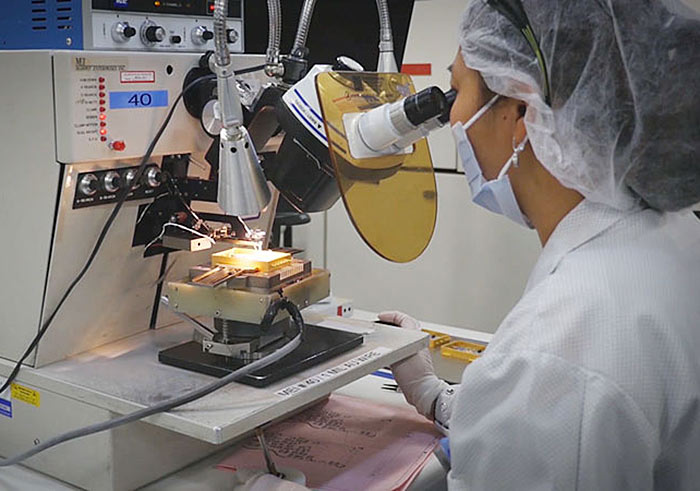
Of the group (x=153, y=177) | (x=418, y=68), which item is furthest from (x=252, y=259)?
(x=418, y=68)

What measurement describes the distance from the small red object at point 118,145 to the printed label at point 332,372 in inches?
18.7

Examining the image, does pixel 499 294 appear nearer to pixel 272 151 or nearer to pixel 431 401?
pixel 431 401

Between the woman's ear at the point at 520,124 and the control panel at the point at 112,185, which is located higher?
the woman's ear at the point at 520,124

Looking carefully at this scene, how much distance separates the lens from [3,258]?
149 cm

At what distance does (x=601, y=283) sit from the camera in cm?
101

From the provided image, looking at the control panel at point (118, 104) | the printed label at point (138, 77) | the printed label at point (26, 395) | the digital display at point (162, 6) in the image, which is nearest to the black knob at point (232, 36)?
the digital display at point (162, 6)

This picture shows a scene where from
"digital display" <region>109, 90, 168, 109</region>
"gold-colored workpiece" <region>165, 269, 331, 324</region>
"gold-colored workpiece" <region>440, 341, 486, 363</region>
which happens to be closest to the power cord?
"gold-colored workpiece" <region>165, 269, 331, 324</region>

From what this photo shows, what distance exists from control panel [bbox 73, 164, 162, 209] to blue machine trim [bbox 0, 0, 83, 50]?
8.4 inches

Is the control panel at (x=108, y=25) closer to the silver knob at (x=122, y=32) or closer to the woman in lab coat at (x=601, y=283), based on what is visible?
the silver knob at (x=122, y=32)

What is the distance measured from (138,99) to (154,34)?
4.8 inches

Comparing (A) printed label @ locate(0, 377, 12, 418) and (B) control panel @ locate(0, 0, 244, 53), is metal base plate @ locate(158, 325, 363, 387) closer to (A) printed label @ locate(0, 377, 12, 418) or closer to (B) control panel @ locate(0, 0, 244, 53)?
(A) printed label @ locate(0, 377, 12, 418)

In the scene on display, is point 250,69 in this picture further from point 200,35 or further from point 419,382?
point 419,382

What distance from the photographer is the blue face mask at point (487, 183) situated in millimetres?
1159

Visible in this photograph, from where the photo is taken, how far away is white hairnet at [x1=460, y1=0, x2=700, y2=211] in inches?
39.2
